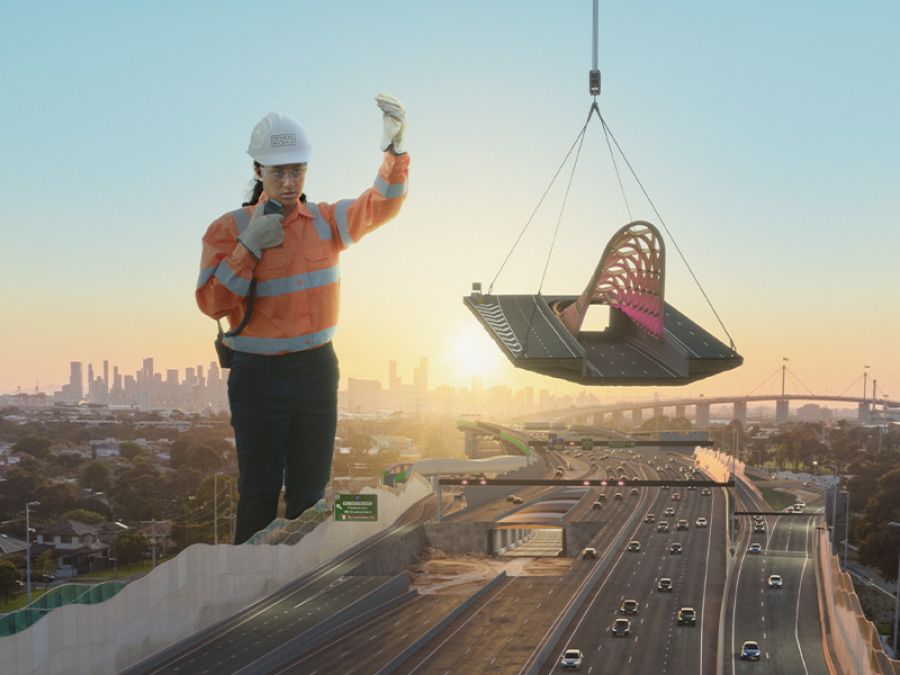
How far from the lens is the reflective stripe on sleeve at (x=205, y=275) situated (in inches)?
620

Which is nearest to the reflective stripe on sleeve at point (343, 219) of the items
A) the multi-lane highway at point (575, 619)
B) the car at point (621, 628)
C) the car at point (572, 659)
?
the multi-lane highway at point (575, 619)

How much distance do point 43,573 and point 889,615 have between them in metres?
56.2

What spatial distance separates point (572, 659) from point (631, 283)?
2533 centimetres

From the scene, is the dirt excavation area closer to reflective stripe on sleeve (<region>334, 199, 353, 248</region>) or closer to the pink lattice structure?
the pink lattice structure

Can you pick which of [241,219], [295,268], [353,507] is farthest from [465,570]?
[241,219]

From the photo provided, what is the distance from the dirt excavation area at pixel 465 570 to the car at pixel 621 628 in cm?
1518

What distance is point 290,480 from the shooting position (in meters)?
17.7

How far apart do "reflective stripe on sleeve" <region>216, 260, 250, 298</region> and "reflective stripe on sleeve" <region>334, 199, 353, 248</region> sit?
1793 mm

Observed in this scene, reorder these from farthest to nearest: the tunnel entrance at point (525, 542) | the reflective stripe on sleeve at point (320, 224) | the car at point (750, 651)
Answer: the tunnel entrance at point (525, 542) < the car at point (750, 651) < the reflective stripe on sleeve at point (320, 224)

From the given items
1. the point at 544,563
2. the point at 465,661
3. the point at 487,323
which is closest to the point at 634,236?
the point at 487,323

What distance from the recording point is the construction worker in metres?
15.8

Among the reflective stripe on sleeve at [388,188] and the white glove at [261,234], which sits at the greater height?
the reflective stripe on sleeve at [388,188]

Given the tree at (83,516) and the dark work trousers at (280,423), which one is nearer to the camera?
the dark work trousers at (280,423)

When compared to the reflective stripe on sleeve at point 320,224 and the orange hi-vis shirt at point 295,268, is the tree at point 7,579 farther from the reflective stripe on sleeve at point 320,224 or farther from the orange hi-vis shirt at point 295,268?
the reflective stripe on sleeve at point 320,224
